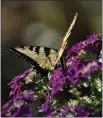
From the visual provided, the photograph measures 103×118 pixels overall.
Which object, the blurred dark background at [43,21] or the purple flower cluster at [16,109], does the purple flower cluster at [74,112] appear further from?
the blurred dark background at [43,21]

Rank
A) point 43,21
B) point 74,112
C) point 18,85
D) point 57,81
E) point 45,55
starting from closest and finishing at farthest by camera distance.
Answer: point 74,112, point 57,81, point 18,85, point 45,55, point 43,21

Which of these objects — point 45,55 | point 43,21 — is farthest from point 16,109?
point 43,21

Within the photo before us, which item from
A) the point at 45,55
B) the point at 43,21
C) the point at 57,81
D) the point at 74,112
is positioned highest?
the point at 43,21

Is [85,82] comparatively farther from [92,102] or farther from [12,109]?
[12,109]

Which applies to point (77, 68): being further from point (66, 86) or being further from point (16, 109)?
point (16, 109)

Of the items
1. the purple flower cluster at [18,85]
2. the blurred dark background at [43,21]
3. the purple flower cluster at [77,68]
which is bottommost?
the purple flower cluster at [18,85]

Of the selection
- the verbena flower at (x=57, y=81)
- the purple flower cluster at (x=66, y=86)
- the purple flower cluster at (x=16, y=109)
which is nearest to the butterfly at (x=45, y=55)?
the purple flower cluster at (x=66, y=86)

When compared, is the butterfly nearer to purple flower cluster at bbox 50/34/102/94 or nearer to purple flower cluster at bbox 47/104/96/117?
purple flower cluster at bbox 50/34/102/94

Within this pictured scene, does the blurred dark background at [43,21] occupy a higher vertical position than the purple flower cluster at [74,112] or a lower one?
higher
